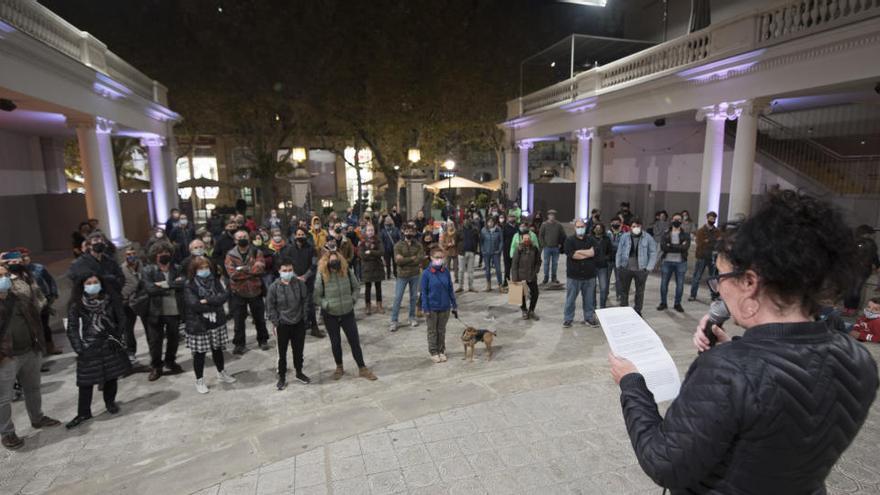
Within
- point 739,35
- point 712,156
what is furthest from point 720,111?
point 739,35

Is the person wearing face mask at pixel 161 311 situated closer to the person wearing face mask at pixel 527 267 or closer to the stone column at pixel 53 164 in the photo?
the person wearing face mask at pixel 527 267

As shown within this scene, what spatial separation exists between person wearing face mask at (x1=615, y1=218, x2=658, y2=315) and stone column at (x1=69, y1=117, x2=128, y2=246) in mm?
14296

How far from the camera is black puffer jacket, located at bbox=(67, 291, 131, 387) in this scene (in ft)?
17.6

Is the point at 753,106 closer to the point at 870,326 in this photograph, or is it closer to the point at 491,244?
the point at 870,326

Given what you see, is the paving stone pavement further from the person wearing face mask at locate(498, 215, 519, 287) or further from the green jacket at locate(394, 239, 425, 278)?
the person wearing face mask at locate(498, 215, 519, 287)

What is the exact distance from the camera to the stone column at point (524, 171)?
2442 cm

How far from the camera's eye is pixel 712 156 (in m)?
13.4

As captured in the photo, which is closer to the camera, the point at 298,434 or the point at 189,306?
the point at 298,434

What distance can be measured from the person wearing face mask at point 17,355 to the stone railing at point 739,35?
14255 mm

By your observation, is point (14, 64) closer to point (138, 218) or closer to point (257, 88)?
point (138, 218)

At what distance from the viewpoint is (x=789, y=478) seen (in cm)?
146

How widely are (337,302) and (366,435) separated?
2070 millimetres

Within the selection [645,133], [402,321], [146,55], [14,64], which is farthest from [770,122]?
[146,55]

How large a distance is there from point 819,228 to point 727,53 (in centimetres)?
1303
